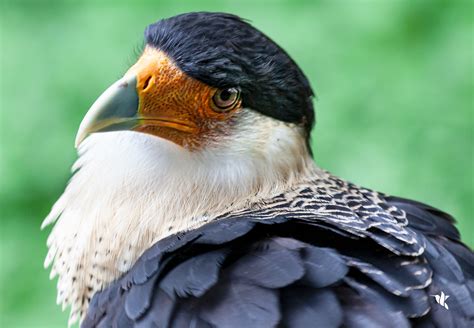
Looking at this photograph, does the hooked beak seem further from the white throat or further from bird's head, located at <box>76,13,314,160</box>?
the white throat

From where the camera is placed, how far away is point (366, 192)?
3828 millimetres

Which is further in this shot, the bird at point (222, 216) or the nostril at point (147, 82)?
the nostril at point (147, 82)

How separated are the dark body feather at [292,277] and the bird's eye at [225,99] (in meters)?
0.38

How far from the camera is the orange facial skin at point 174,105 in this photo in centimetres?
340

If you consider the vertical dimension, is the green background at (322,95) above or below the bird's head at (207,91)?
below

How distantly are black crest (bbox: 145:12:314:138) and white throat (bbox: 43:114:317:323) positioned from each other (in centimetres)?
10

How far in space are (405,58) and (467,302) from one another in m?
3.05

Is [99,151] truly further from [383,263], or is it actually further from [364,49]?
[364,49]

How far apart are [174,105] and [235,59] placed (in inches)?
11.0

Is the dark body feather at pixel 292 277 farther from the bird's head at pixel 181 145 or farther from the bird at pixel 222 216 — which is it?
the bird's head at pixel 181 145

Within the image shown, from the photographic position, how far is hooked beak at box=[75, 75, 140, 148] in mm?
3279
